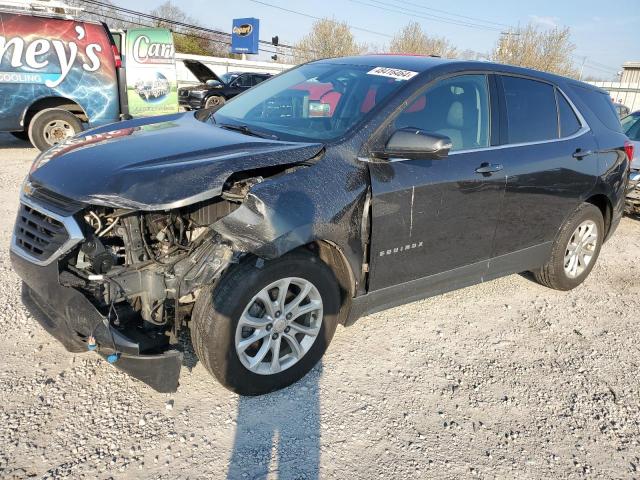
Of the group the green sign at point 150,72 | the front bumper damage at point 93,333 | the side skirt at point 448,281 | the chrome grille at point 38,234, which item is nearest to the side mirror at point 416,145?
the side skirt at point 448,281

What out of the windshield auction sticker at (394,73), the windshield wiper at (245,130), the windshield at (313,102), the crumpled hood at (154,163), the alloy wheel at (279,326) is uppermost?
the windshield auction sticker at (394,73)

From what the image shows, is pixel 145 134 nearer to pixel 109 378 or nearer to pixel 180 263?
pixel 180 263

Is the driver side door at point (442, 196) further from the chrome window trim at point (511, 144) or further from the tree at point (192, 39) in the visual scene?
the tree at point (192, 39)

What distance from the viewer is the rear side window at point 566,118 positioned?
4152mm

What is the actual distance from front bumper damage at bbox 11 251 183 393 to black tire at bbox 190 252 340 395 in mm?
175

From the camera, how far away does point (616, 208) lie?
4.77 metres

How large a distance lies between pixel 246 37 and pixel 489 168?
4362 cm

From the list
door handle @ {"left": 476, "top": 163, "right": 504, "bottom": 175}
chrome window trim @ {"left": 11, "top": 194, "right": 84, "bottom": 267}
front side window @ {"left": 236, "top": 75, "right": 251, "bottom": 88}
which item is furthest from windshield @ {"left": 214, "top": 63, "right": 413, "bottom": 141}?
front side window @ {"left": 236, "top": 75, "right": 251, "bottom": 88}

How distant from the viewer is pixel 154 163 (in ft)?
8.39

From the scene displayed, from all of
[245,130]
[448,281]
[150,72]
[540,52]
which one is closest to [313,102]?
[245,130]

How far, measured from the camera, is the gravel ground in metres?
2.45

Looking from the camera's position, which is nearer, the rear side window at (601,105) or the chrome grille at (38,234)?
the chrome grille at (38,234)

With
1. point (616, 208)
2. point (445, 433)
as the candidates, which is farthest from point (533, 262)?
point (445, 433)

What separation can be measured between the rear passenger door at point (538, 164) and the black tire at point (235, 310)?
168cm
